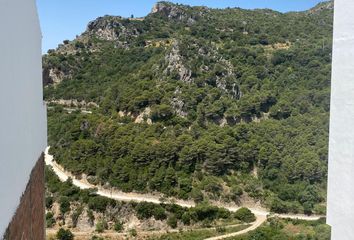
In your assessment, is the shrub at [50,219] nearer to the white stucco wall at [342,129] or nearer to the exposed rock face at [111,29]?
the white stucco wall at [342,129]

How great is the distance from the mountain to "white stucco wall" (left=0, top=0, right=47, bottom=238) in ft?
57.3

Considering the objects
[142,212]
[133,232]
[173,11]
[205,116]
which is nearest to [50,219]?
[133,232]

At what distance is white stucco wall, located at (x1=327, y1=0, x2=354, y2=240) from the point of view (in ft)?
9.04

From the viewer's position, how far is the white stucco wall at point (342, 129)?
2754 mm

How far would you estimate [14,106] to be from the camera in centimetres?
279

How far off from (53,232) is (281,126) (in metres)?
16.3

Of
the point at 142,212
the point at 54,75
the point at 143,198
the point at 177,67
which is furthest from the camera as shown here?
the point at 54,75

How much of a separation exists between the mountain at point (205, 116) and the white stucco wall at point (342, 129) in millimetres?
17210

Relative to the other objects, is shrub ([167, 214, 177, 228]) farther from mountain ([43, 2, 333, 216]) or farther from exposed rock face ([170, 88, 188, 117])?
exposed rock face ([170, 88, 188, 117])

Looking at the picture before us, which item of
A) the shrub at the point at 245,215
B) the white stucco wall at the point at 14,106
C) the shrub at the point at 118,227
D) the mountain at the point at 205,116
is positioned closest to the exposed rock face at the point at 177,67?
the mountain at the point at 205,116

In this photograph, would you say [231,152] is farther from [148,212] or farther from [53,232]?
[53,232]

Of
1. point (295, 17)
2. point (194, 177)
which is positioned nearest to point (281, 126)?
point (194, 177)

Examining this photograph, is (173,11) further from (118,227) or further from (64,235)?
(64,235)

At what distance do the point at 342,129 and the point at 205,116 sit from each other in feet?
96.0
